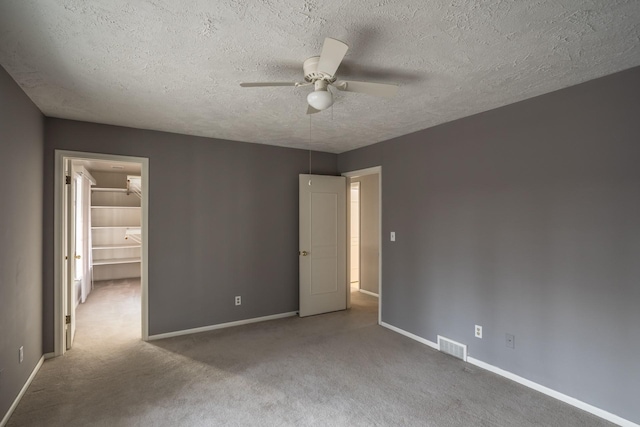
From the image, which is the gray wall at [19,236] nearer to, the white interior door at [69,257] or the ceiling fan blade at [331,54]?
the white interior door at [69,257]

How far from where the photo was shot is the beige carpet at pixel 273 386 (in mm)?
2389

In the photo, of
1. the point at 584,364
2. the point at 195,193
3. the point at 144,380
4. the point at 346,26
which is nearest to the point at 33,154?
the point at 195,193

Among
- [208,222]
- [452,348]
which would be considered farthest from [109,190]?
[452,348]

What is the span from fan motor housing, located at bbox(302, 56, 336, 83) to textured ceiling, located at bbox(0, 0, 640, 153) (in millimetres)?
45

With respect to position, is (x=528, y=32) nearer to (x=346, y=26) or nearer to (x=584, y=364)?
(x=346, y=26)

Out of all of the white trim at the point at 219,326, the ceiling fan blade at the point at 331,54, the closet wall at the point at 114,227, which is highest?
the ceiling fan blade at the point at 331,54

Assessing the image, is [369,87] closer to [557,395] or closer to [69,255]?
[557,395]

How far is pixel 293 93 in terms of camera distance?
9.01ft

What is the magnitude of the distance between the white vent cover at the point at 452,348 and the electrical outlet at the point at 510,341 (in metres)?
0.45

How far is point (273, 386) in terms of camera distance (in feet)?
9.24

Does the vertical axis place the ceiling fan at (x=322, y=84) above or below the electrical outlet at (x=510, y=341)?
above

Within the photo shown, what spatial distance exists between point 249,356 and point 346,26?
3.09 m

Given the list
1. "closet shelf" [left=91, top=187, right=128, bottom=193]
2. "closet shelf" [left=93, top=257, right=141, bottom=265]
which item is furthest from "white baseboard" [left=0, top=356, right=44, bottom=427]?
"closet shelf" [left=91, top=187, right=128, bottom=193]

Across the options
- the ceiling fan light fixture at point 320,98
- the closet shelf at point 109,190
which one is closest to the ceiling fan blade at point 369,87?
the ceiling fan light fixture at point 320,98
